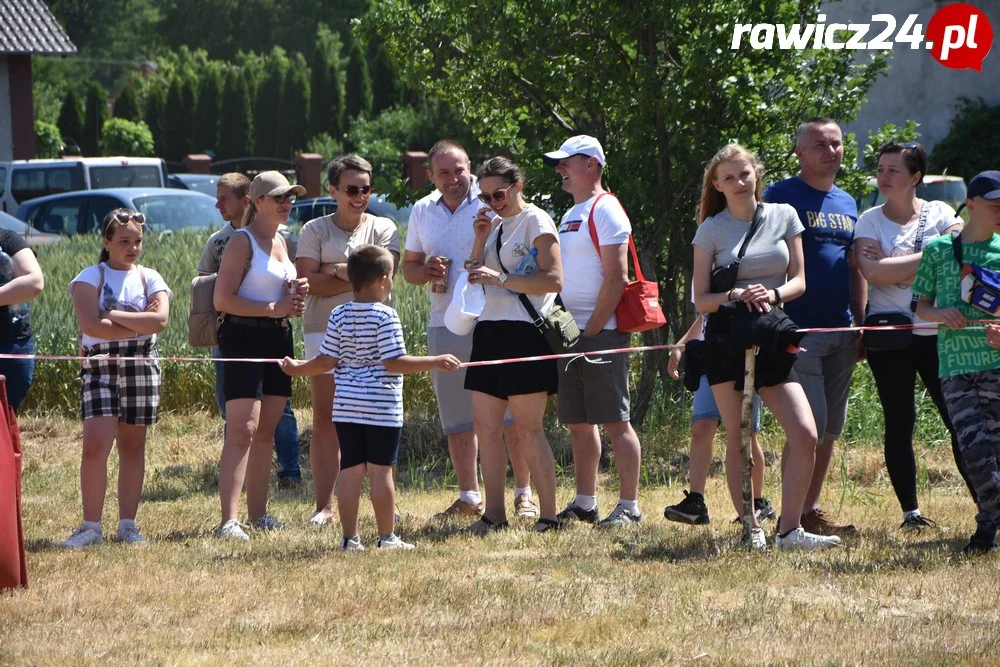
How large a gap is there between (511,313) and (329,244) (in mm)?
1091

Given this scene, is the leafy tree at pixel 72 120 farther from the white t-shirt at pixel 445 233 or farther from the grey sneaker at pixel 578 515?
the grey sneaker at pixel 578 515

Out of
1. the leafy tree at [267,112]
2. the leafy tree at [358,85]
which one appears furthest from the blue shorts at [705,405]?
the leafy tree at [267,112]

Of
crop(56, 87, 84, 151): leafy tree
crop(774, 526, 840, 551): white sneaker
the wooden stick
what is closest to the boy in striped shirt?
the wooden stick

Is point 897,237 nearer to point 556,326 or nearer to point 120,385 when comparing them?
point 556,326

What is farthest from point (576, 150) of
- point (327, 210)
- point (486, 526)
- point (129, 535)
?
point (327, 210)

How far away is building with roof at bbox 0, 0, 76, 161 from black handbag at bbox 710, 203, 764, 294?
31685mm

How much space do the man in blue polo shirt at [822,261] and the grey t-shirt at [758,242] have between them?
0.38 metres

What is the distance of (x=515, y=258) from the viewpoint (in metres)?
6.36

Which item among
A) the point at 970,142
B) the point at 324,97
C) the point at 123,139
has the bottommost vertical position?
the point at 123,139

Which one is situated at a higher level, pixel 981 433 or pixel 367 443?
pixel 981 433

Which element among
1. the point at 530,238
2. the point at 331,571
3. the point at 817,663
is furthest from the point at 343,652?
the point at 530,238

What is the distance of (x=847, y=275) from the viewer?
6.32 m

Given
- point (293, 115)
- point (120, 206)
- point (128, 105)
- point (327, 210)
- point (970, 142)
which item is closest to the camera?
point (120, 206)

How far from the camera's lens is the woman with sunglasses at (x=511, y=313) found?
627cm
